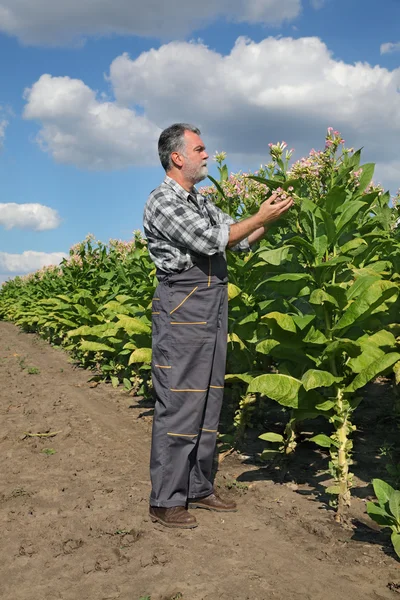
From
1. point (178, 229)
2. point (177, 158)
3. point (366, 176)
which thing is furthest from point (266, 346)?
point (366, 176)

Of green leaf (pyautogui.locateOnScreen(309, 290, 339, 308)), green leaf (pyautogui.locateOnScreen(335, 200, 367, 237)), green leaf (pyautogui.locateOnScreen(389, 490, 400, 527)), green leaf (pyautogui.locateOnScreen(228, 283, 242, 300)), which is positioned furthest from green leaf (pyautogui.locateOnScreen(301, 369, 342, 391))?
green leaf (pyautogui.locateOnScreen(228, 283, 242, 300))

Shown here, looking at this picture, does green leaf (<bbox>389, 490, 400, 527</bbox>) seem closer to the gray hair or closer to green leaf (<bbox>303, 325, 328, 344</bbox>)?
green leaf (<bbox>303, 325, 328, 344</bbox>)

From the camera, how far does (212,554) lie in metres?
3.24

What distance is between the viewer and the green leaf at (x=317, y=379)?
11.3 ft

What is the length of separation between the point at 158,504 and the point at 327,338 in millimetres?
1479

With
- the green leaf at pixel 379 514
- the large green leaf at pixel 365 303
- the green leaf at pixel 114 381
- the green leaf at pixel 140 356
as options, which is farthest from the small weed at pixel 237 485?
the green leaf at pixel 114 381

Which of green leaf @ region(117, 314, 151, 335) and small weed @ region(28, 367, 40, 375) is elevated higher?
green leaf @ region(117, 314, 151, 335)

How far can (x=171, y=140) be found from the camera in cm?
379

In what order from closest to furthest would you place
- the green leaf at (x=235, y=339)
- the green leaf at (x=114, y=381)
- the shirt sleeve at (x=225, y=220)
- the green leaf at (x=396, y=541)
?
the green leaf at (x=396, y=541), the shirt sleeve at (x=225, y=220), the green leaf at (x=235, y=339), the green leaf at (x=114, y=381)

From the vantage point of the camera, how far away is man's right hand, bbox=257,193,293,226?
3.48m

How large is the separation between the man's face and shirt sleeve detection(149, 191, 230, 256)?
0.76ft

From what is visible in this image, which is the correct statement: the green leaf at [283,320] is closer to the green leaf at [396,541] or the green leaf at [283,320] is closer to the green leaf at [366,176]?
the green leaf at [396,541]

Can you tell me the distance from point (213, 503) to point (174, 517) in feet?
1.17

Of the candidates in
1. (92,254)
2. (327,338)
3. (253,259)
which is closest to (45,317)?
(92,254)
